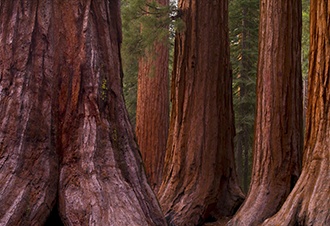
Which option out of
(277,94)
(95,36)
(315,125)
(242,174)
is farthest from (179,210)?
(242,174)

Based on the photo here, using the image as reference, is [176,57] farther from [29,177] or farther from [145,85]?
[29,177]

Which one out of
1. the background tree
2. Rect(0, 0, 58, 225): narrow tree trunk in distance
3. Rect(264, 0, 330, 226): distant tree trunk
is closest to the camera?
Rect(0, 0, 58, 225): narrow tree trunk in distance

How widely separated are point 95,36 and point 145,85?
8.41 meters

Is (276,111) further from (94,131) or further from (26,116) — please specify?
(26,116)

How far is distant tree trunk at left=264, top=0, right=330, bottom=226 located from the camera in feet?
18.1

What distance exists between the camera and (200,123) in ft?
29.4

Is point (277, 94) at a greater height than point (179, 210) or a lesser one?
greater

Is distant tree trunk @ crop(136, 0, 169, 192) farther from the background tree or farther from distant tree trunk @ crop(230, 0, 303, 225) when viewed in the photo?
the background tree

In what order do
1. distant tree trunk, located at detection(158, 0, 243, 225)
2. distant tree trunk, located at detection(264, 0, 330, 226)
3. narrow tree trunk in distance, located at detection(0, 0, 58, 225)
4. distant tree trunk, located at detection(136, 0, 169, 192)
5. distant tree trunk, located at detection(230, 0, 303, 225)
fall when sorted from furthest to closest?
1. distant tree trunk, located at detection(136, 0, 169, 192)
2. distant tree trunk, located at detection(158, 0, 243, 225)
3. distant tree trunk, located at detection(230, 0, 303, 225)
4. distant tree trunk, located at detection(264, 0, 330, 226)
5. narrow tree trunk in distance, located at detection(0, 0, 58, 225)

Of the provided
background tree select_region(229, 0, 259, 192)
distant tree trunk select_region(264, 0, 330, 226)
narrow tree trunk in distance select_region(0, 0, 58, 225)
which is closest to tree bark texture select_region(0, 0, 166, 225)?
narrow tree trunk in distance select_region(0, 0, 58, 225)

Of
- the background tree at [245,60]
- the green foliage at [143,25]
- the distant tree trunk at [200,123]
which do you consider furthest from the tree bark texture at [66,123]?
the background tree at [245,60]

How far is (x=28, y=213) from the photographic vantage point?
3686 mm

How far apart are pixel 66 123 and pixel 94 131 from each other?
25 centimetres

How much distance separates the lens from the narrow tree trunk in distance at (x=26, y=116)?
3.71 metres
